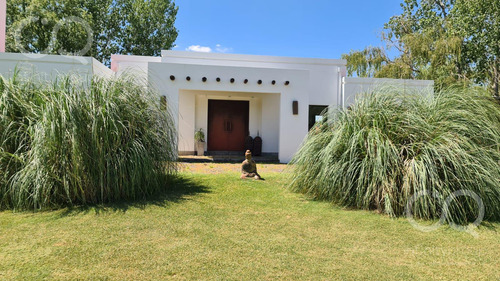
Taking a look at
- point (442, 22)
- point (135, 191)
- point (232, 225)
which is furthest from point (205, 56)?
point (442, 22)

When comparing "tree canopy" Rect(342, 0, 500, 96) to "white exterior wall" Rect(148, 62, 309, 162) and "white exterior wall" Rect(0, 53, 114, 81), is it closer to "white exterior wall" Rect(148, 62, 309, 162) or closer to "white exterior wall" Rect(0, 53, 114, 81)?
"white exterior wall" Rect(148, 62, 309, 162)

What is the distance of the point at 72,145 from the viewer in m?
4.12

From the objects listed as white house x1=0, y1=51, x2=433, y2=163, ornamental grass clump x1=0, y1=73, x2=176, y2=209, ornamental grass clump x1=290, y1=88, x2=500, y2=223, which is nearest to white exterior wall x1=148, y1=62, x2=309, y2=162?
white house x1=0, y1=51, x2=433, y2=163

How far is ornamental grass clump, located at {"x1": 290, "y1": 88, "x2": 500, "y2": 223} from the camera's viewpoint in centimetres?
409

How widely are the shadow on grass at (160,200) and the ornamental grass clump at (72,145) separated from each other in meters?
0.16

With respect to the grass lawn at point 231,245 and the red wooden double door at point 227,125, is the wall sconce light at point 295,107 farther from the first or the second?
the grass lawn at point 231,245

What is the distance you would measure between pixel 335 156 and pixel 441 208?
1591 mm

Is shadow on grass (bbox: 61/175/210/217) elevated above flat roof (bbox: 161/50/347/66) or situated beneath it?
situated beneath

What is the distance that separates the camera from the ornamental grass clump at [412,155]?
4.09 metres

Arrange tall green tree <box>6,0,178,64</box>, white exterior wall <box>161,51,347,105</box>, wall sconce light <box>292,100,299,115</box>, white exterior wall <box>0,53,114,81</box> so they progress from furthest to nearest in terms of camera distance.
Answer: tall green tree <box>6,0,178,64</box>, white exterior wall <box>161,51,347,105</box>, wall sconce light <box>292,100,299,115</box>, white exterior wall <box>0,53,114,81</box>

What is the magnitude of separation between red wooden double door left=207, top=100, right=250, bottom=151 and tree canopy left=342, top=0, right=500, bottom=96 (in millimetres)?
9787

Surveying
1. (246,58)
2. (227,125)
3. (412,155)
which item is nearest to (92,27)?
(246,58)

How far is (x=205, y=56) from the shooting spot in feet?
42.8

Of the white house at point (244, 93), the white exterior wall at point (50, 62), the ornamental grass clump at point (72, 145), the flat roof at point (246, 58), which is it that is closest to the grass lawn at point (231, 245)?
the ornamental grass clump at point (72, 145)
